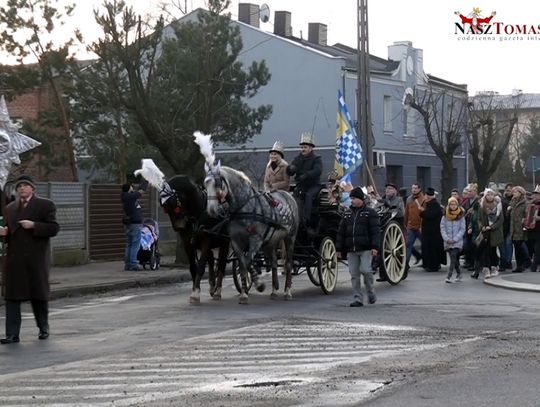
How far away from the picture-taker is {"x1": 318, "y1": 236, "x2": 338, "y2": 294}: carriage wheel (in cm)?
1761

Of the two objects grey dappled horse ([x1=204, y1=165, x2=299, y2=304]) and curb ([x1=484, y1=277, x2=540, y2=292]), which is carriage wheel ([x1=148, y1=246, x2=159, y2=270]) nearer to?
curb ([x1=484, y1=277, x2=540, y2=292])

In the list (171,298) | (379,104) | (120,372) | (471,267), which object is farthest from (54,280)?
(379,104)

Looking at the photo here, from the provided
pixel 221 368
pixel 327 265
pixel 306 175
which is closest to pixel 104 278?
pixel 327 265

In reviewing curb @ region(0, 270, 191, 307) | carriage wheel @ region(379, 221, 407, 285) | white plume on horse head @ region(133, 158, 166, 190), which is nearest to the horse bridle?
white plume on horse head @ region(133, 158, 166, 190)

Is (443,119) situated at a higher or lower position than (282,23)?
lower

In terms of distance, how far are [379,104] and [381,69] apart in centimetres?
180

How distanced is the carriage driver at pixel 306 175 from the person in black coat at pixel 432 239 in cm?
627

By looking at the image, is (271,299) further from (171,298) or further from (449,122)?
(449,122)

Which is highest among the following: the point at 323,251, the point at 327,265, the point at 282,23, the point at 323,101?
the point at 282,23

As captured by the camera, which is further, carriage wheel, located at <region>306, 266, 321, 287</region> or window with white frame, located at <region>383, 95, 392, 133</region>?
window with white frame, located at <region>383, 95, 392, 133</region>

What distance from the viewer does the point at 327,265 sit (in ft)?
58.5

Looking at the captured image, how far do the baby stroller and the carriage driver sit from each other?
7.18 meters

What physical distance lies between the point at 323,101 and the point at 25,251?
34.1 metres

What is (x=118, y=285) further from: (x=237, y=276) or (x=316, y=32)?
(x=316, y=32)
